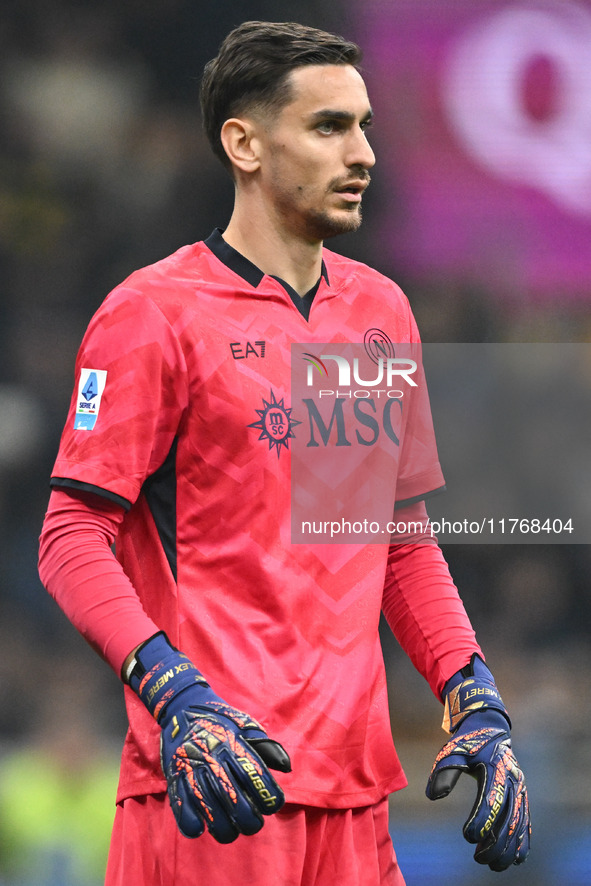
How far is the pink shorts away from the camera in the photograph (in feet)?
4.99

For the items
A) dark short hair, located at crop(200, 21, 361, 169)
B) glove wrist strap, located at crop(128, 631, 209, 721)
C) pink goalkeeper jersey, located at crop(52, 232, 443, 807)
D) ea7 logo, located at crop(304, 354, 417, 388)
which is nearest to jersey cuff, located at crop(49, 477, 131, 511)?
pink goalkeeper jersey, located at crop(52, 232, 443, 807)

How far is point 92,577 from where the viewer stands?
4.83ft

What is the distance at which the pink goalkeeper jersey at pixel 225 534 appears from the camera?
1555 mm

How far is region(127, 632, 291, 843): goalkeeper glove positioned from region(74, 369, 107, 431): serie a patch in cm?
34

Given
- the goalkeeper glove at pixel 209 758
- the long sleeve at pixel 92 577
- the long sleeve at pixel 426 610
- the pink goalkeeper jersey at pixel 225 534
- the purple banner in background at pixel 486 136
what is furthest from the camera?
the purple banner in background at pixel 486 136

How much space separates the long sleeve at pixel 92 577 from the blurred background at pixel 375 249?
65.4 inches

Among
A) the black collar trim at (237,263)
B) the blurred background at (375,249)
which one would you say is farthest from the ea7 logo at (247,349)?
the blurred background at (375,249)

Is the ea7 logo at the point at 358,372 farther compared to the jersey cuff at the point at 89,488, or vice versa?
the ea7 logo at the point at 358,372

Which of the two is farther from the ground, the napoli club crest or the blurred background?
the blurred background

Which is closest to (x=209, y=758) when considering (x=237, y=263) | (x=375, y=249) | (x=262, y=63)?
(x=237, y=263)

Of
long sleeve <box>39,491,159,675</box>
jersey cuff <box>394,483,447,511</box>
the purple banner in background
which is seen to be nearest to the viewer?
long sleeve <box>39,491,159,675</box>

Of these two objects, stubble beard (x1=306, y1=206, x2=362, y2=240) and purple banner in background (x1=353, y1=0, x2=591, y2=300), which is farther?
purple banner in background (x1=353, y1=0, x2=591, y2=300)

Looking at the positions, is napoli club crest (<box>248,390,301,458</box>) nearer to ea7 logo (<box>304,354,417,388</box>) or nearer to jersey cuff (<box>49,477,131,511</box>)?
ea7 logo (<box>304,354,417,388</box>)

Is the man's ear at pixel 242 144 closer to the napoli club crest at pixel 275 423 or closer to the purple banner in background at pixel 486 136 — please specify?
the napoli club crest at pixel 275 423
